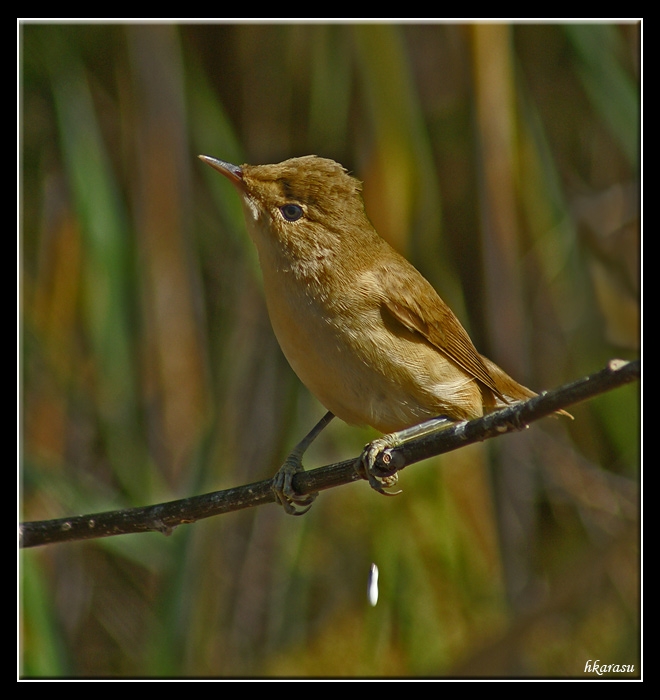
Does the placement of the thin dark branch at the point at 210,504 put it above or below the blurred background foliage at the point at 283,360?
below

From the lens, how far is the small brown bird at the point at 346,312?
244 cm

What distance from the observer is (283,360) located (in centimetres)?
399

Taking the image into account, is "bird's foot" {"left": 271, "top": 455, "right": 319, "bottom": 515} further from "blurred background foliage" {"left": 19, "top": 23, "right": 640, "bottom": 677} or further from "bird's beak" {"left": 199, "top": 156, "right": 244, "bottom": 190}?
"bird's beak" {"left": 199, "top": 156, "right": 244, "bottom": 190}

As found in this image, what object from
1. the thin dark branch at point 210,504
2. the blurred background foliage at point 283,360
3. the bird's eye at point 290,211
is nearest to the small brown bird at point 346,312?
the bird's eye at point 290,211

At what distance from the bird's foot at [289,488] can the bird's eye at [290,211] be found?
0.73 metres

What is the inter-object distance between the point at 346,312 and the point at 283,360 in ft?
5.17

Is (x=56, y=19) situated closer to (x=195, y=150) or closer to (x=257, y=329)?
(x=195, y=150)

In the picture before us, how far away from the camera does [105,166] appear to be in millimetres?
3584

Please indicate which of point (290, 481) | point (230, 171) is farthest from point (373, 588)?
point (230, 171)

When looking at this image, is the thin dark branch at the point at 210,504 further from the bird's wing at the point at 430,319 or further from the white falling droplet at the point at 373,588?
the white falling droplet at the point at 373,588

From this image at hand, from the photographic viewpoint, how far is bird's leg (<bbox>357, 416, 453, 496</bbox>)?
2.08m

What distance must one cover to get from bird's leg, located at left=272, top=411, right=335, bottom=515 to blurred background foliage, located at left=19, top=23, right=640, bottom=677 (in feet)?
1.72

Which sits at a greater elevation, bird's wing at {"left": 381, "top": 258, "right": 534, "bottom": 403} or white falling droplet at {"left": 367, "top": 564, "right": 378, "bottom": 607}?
bird's wing at {"left": 381, "top": 258, "right": 534, "bottom": 403}

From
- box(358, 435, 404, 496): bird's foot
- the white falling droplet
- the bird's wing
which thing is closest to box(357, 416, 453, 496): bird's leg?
box(358, 435, 404, 496): bird's foot
